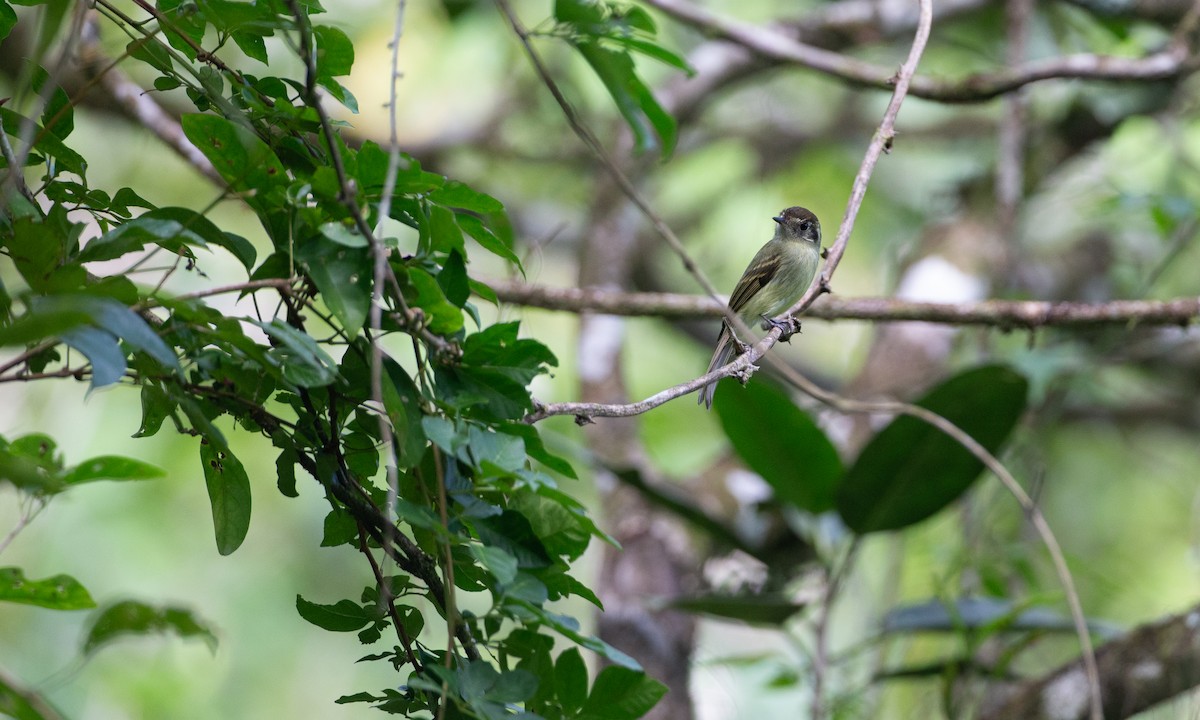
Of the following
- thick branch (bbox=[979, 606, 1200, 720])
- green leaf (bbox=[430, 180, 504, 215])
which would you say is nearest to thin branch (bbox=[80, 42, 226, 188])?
green leaf (bbox=[430, 180, 504, 215])

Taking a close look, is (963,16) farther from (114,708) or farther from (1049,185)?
(114,708)

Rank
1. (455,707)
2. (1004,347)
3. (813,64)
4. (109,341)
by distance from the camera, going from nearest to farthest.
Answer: (109,341) < (455,707) < (813,64) < (1004,347)

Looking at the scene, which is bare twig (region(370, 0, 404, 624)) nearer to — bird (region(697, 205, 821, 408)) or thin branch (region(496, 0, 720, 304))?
thin branch (region(496, 0, 720, 304))

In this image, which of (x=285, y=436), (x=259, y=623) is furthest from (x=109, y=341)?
(x=259, y=623)

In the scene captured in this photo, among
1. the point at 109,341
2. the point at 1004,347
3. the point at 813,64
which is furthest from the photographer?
the point at 1004,347

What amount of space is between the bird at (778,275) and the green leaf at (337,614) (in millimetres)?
2378

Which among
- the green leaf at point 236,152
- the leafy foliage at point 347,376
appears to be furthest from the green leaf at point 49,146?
the green leaf at point 236,152

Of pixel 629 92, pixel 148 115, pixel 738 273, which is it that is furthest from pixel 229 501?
pixel 738 273

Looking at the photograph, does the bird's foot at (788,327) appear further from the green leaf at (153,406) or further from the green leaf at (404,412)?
the green leaf at (153,406)

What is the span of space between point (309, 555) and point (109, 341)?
7.45 metres

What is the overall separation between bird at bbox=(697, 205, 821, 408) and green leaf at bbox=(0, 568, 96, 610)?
2581 millimetres

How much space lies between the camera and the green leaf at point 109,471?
1.52 metres

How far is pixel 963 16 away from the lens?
5844 mm

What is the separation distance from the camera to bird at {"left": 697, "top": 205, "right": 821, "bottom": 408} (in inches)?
155
